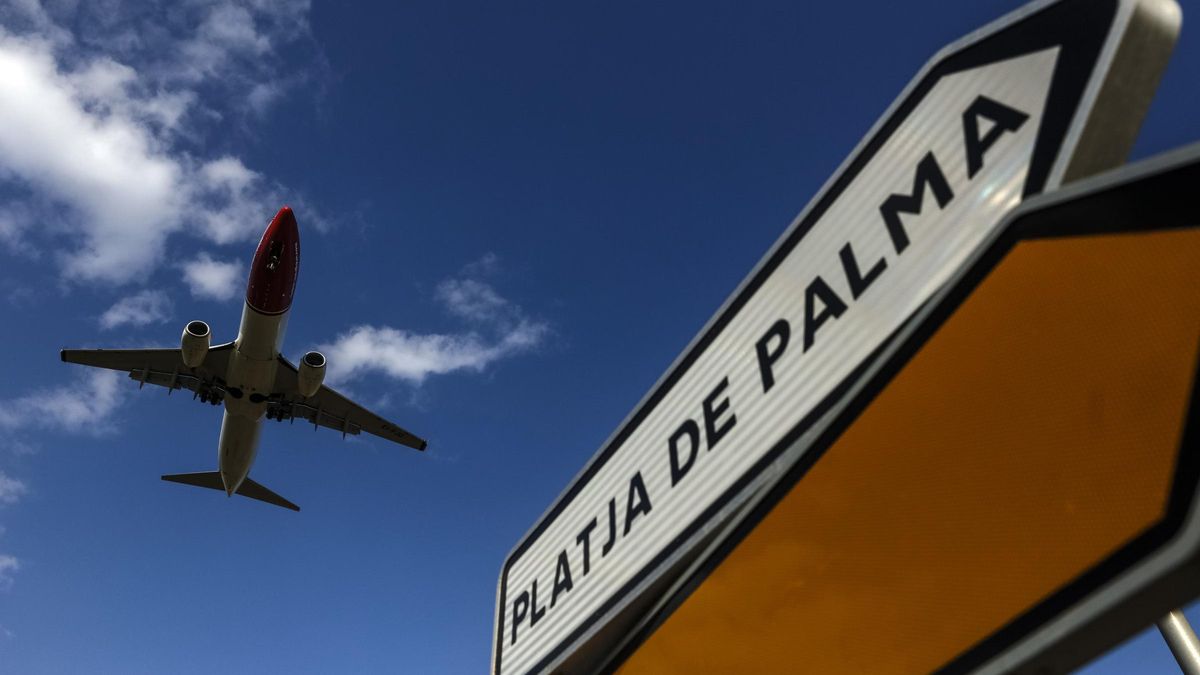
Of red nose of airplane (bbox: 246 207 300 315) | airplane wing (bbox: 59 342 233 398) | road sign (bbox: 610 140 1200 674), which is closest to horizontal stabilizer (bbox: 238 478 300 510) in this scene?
airplane wing (bbox: 59 342 233 398)

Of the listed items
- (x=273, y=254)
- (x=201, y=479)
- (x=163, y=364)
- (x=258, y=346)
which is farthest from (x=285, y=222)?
(x=201, y=479)

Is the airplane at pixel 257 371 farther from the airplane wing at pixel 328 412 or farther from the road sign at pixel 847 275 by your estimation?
the road sign at pixel 847 275

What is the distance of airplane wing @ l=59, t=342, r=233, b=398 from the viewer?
1353 inches

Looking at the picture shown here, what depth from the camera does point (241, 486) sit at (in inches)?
1740

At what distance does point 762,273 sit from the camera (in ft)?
15.9

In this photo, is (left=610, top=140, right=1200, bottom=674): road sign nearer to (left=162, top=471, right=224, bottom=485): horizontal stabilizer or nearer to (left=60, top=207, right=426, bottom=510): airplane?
(left=60, top=207, right=426, bottom=510): airplane

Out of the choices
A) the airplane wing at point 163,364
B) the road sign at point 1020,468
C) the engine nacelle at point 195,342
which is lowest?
the road sign at point 1020,468

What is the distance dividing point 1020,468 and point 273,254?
29.8m

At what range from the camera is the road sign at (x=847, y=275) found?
3096 mm

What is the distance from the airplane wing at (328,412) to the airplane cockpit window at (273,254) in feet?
24.0

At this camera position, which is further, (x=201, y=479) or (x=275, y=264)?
(x=201, y=479)

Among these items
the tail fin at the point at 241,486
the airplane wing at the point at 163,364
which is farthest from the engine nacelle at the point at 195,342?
the tail fin at the point at 241,486

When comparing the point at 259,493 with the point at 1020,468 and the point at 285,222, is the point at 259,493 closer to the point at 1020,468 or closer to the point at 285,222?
the point at 285,222

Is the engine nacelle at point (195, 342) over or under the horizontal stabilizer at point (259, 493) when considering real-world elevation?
under
